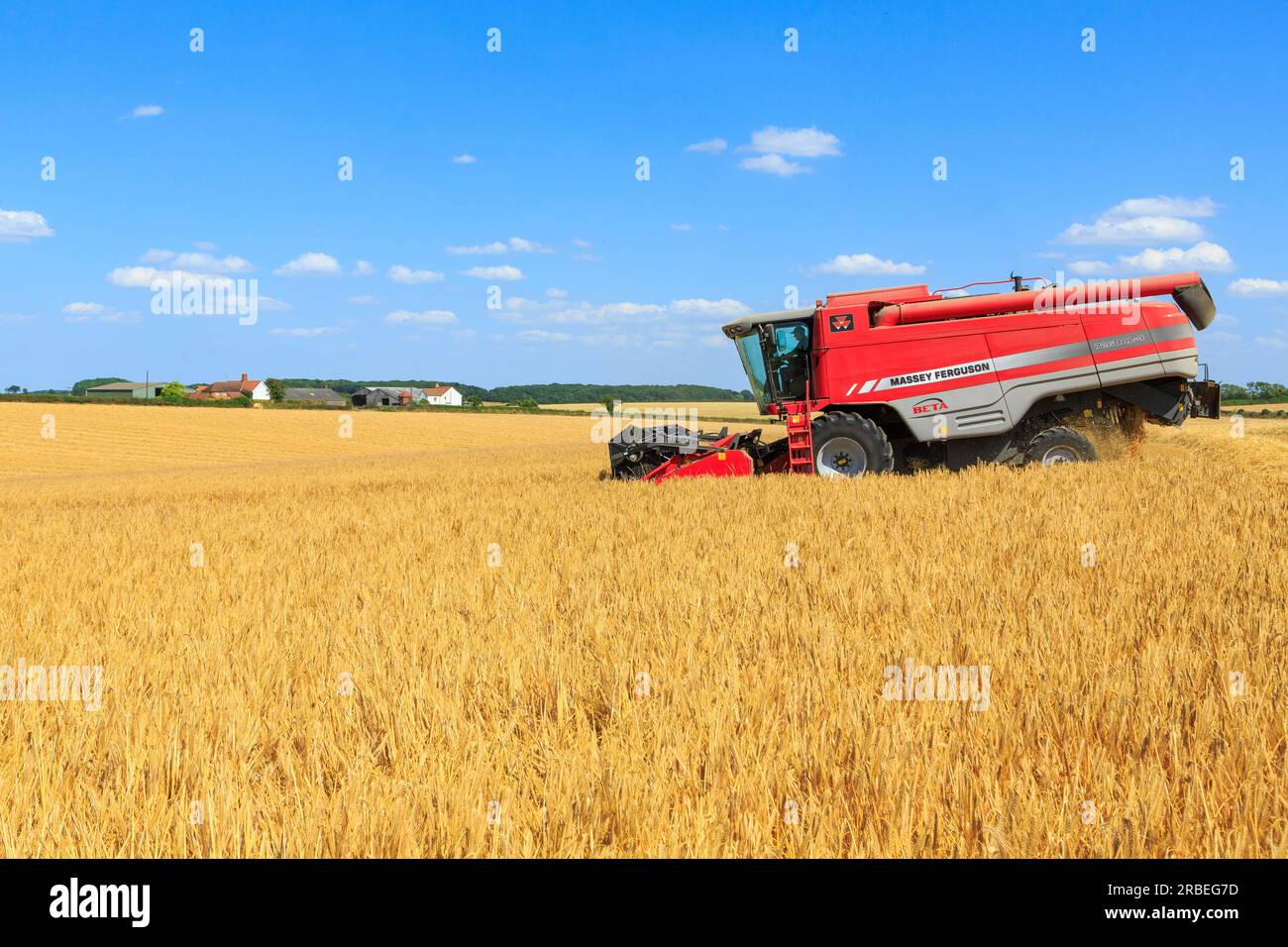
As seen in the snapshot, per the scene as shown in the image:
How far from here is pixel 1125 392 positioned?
1134cm

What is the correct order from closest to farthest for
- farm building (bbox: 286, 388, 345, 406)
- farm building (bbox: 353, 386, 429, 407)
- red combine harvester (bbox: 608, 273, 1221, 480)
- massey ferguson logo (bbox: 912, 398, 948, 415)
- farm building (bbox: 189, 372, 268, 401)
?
red combine harvester (bbox: 608, 273, 1221, 480)
massey ferguson logo (bbox: 912, 398, 948, 415)
farm building (bbox: 353, 386, 429, 407)
farm building (bbox: 286, 388, 345, 406)
farm building (bbox: 189, 372, 268, 401)

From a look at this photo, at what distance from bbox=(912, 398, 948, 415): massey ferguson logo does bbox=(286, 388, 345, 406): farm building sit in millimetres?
95313

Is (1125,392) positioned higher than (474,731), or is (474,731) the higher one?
(1125,392)

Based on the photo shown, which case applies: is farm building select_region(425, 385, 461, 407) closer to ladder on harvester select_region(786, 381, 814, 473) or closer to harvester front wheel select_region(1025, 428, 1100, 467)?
ladder on harvester select_region(786, 381, 814, 473)

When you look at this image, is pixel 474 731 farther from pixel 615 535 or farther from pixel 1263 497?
pixel 1263 497

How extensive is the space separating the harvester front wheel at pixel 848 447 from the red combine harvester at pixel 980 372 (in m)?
0.02

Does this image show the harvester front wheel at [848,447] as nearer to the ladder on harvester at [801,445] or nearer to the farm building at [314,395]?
the ladder on harvester at [801,445]

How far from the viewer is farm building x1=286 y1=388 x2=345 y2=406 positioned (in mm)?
99625

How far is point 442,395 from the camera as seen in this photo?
122688mm

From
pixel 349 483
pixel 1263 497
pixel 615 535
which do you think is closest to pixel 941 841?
pixel 615 535

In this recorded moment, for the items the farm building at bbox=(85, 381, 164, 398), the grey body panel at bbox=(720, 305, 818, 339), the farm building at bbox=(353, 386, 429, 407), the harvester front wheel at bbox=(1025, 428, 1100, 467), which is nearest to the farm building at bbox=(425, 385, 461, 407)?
the farm building at bbox=(353, 386, 429, 407)

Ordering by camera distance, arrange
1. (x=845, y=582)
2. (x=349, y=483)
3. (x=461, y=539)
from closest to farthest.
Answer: (x=845, y=582), (x=461, y=539), (x=349, y=483)

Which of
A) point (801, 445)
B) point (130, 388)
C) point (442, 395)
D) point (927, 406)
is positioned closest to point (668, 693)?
point (801, 445)
